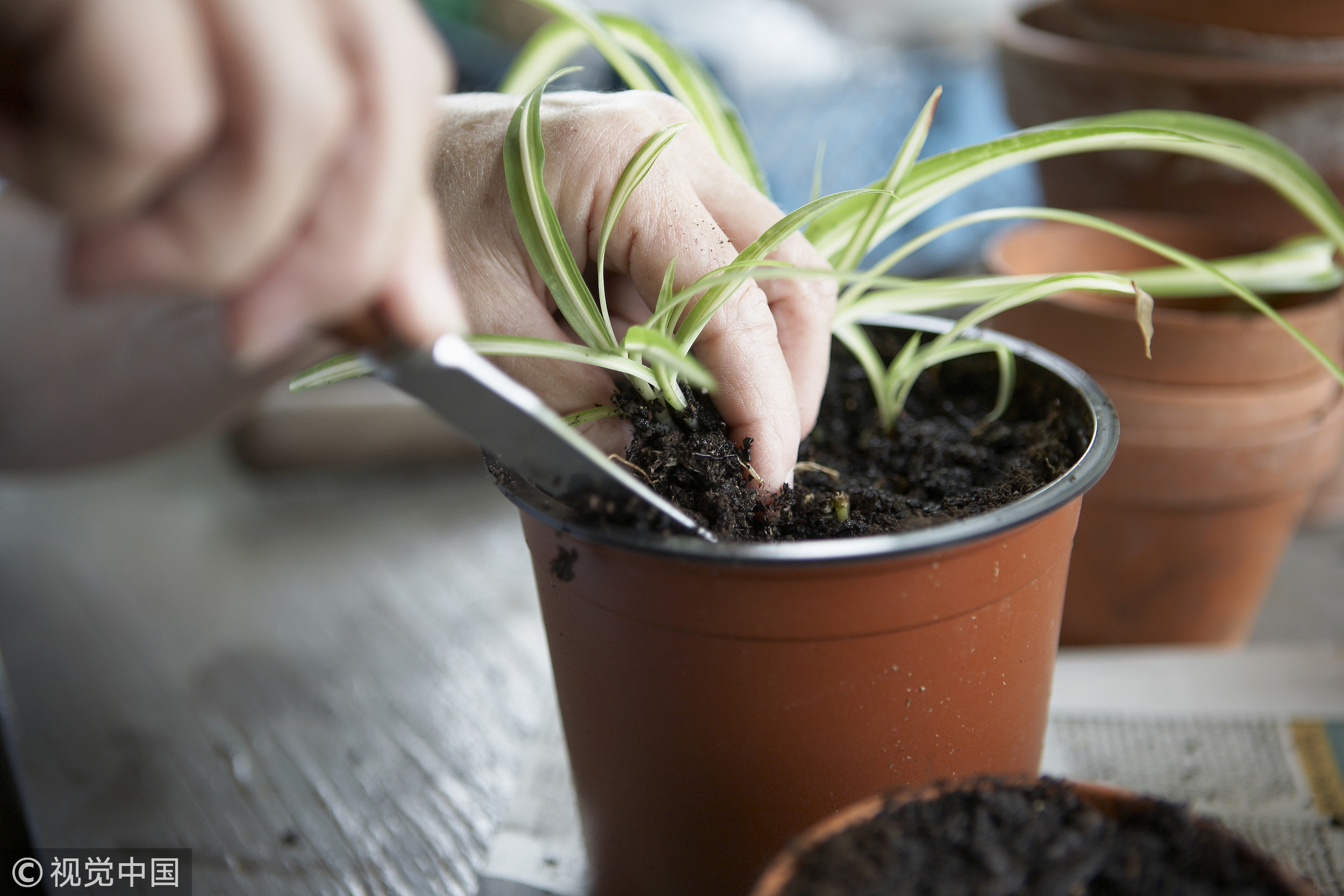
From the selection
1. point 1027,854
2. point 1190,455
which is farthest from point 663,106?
point 1190,455

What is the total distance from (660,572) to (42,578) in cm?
102

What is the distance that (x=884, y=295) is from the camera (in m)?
0.63

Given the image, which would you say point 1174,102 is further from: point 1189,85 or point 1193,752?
point 1193,752

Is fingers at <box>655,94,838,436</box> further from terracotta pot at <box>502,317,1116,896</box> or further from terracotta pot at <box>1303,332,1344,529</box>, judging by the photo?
terracotta pot at <box>1303,332,1344,529</box>

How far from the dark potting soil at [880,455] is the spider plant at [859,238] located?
16 millimetres

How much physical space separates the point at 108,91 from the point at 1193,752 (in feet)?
2.70

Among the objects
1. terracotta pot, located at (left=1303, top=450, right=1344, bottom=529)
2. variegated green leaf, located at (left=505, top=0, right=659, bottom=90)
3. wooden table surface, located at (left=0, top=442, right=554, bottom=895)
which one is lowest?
wooden table surface, located at (left=0, top=442, right=554, bottom=895)

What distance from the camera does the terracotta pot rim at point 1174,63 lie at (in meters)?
0.86

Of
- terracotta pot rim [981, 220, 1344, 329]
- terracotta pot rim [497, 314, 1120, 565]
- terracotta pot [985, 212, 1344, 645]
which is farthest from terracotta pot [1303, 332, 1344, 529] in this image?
terracotta pot rim [497, 314, 1120, 565]

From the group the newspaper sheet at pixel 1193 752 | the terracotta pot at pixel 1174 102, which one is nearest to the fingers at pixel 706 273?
the newspaper sheet at pixel 1193 752

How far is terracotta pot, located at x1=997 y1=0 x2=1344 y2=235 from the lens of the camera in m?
0.88

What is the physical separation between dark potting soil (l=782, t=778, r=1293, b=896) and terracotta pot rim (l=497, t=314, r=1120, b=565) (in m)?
0.11

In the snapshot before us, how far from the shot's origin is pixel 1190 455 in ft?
2.54

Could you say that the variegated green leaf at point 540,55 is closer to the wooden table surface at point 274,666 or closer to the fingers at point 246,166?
the fingers at point 246,166
